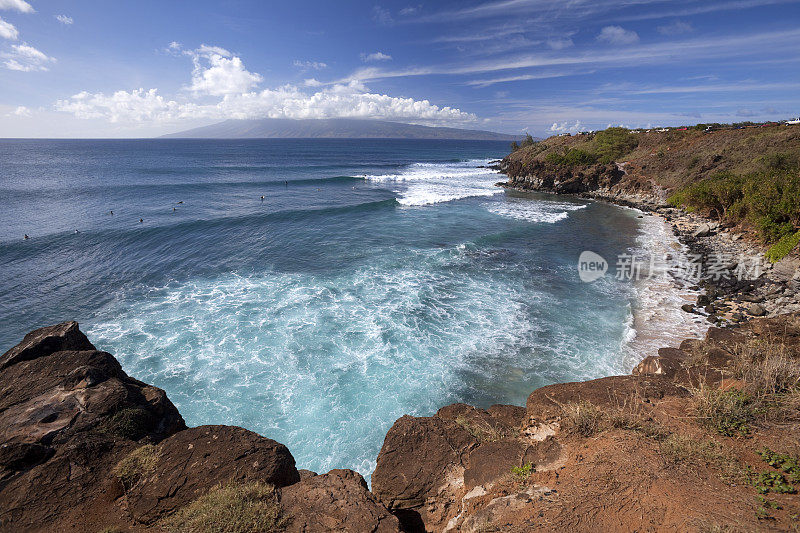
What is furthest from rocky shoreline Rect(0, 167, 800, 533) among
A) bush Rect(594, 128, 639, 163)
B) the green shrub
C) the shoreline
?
bush Rect(594, 128, 639, 163)

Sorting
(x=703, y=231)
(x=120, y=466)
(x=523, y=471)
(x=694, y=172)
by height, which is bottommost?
(x=120, y=466)

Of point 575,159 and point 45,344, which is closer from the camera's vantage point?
point 45,344

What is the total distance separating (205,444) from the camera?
22.0ft

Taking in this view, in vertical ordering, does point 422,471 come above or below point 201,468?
below

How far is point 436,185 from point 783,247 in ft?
148

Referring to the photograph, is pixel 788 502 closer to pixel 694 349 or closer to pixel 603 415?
pixel 603 415

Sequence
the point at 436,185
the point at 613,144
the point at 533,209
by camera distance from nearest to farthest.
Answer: the point at 533,209, the point at 613,144, the point at 436,185

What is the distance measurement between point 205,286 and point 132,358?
712cm

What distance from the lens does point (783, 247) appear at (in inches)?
772

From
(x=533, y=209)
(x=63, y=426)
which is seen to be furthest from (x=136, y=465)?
(x=533, y=209)

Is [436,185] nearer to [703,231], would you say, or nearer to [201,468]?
[703,231]

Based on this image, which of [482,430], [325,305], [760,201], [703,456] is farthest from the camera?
[760,201]

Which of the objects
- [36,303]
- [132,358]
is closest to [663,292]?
[132,358]

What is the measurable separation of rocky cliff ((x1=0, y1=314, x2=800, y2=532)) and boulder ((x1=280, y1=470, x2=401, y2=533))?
2 centimetres
